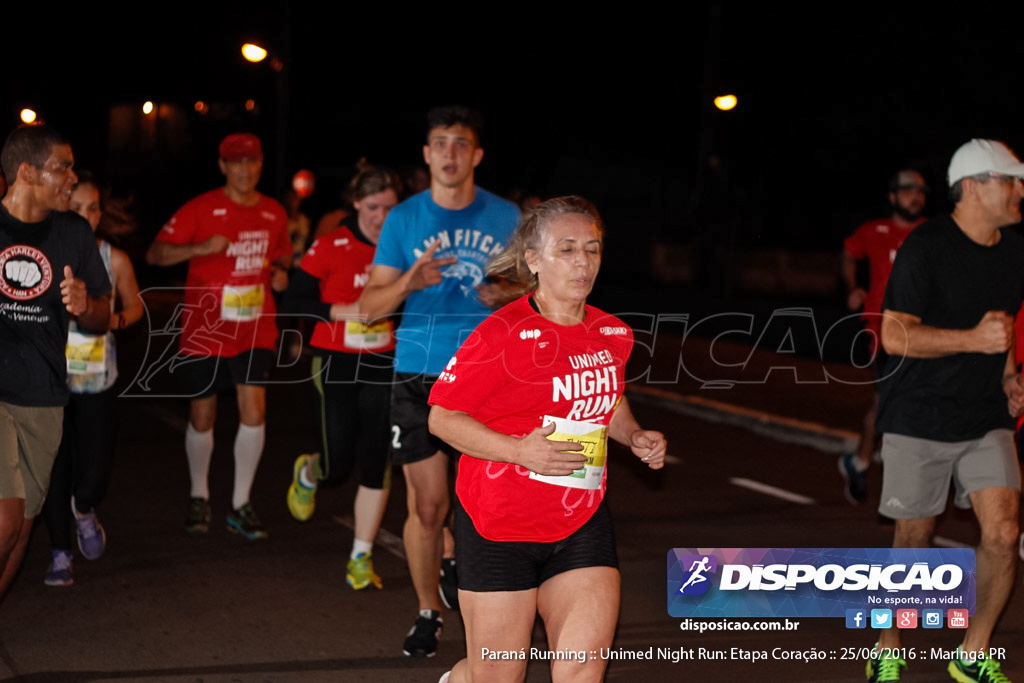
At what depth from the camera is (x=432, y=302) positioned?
5.82 meters

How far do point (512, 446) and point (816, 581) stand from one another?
2.84m

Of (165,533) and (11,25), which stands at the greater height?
(11,25)

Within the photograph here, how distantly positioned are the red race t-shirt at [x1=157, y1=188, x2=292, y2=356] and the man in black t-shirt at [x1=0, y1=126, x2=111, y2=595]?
2.47 meters

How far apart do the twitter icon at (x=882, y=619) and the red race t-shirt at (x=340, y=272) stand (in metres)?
3.12

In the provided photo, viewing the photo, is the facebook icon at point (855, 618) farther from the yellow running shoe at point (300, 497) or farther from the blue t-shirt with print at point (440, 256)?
the yellow running shoe at point (300, 497)

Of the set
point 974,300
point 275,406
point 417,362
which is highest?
point 974,300

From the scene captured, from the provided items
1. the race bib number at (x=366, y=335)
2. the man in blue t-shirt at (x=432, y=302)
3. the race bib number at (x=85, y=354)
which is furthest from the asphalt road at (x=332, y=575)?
the race bib number at (x=366, y=335)

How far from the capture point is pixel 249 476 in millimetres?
7836

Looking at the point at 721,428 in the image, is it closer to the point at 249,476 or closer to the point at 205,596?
the point at 249,476

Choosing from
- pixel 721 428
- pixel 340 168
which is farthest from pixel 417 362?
pixel 340 168

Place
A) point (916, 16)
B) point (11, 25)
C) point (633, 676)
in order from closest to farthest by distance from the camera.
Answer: point (633, 676), point (916, 16), point (11, 25)

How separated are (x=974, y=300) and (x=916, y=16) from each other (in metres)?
31.8

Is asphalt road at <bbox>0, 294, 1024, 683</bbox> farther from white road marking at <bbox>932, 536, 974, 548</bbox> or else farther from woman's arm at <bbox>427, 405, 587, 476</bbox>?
woman's arm at <bbox>427, 405, 587, 476</bbox>

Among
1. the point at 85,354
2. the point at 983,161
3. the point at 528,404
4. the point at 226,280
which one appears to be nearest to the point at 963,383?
the point at 983,161
